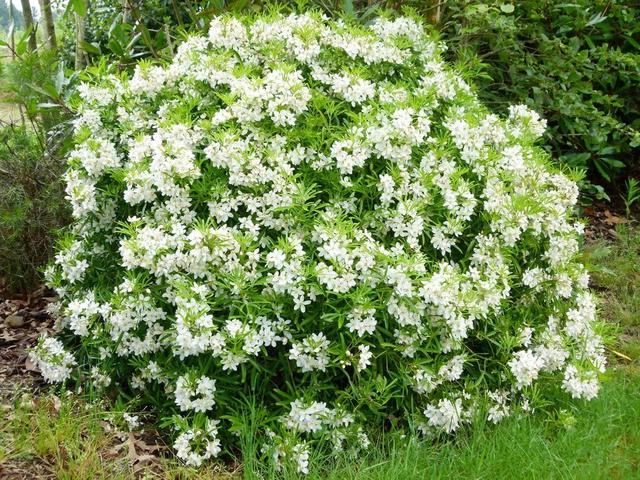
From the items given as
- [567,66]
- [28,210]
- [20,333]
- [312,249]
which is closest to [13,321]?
[20,333]

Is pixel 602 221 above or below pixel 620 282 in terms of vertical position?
below

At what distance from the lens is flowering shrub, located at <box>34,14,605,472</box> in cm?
302

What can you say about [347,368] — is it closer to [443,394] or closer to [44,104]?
[443,394]

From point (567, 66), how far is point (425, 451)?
3.70 metres

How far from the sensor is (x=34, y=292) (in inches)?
189

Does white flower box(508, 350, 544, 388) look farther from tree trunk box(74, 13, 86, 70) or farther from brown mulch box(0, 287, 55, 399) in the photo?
tree trunk box(74, 13, 86, 70)

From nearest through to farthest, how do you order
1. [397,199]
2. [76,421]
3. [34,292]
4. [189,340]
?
[189,340] → [76,421] → [397,199] → [34,292]

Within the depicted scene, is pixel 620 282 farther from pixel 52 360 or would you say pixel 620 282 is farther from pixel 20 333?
pixel 20 333

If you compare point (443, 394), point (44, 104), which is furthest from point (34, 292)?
point (443, 394)

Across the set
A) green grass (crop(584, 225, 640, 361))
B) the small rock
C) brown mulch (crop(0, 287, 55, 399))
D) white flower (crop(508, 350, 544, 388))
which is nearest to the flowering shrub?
white flower (crop(508, 350, 544, 388))

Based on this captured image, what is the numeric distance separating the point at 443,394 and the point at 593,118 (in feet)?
11.1

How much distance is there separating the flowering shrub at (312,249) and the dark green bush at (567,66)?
1.86 metres

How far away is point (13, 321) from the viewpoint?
14.6ft

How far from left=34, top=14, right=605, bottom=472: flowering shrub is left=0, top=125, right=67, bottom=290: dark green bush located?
0.80 meters
